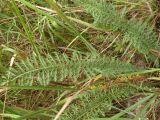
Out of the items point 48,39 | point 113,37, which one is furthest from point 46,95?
point 113,37

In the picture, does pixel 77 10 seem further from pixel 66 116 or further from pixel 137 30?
pixel 66 116

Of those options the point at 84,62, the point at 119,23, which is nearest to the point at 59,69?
the point at 84,62

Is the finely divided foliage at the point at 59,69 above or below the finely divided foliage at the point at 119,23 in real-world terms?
below

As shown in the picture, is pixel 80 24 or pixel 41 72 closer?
pixel 41 72

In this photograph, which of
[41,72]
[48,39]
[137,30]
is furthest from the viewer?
[48,39]

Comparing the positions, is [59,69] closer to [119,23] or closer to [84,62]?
[84,62]

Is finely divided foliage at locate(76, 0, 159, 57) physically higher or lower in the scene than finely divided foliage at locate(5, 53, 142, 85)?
higher
